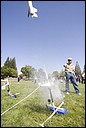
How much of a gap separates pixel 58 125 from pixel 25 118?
1.00 m

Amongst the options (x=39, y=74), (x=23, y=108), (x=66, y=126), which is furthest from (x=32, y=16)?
(x=66, y=126)

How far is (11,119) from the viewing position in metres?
5.13

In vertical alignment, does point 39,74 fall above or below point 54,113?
above

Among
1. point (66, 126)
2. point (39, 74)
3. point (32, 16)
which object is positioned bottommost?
point (66, 126)

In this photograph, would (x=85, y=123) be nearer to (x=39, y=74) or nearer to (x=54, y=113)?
(x=54, y=113)

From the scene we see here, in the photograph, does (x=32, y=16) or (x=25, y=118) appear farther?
A: (x=32, y=16)

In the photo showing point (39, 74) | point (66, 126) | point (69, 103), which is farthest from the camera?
point (69, 103)

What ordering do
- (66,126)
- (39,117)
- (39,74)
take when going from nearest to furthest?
(66,126)
(39,117)
(39,74)

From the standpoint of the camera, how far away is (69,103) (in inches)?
260

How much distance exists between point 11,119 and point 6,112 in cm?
70

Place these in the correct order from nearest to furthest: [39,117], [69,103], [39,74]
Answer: [39,117] → [39,74] → [69,103]

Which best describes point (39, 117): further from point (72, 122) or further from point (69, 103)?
point (69, 103)

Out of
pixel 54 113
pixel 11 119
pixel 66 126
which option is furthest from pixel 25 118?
pixel 66 126

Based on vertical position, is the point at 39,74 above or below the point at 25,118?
above
